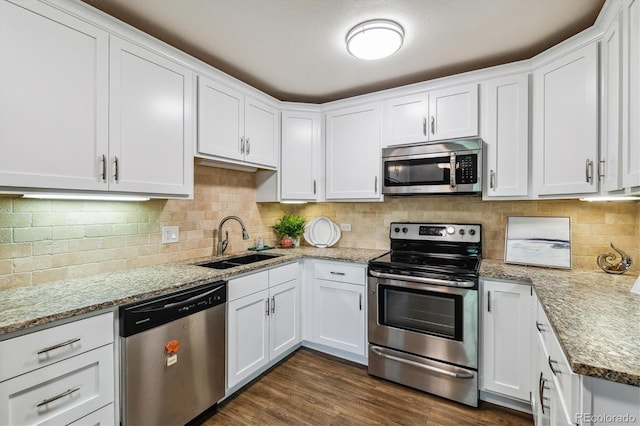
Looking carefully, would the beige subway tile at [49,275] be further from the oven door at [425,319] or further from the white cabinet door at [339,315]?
the oven door at [425,319]

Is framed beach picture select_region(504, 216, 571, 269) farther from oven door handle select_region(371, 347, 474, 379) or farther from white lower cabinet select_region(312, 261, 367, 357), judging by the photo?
white lower cabinet select_region(312, 261, 367, 357)

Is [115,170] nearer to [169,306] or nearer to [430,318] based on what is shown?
[169,306]

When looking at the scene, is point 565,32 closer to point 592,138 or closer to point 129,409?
point 592,138

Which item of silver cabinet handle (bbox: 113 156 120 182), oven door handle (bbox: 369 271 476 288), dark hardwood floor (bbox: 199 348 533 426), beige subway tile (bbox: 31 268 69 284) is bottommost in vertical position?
dark hardwood floor (bbox: 199 348 533 426)

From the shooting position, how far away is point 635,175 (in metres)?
1.22

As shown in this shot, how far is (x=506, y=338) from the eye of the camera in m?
1.95

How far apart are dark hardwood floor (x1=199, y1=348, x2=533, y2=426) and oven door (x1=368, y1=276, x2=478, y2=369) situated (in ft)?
0.99

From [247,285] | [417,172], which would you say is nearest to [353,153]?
[417,172]

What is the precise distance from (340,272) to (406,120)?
1424mm

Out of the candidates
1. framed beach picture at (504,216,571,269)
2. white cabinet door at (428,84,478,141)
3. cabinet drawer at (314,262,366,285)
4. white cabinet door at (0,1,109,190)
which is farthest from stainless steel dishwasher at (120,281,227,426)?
framed beach picture at (504,216,571,269)

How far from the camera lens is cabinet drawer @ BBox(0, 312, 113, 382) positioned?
109 cm

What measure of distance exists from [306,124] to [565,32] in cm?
203

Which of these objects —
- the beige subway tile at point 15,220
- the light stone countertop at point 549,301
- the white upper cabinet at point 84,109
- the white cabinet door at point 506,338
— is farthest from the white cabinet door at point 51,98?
the white cabinet door at point 506,338

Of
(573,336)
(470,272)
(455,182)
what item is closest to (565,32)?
(455,182)
